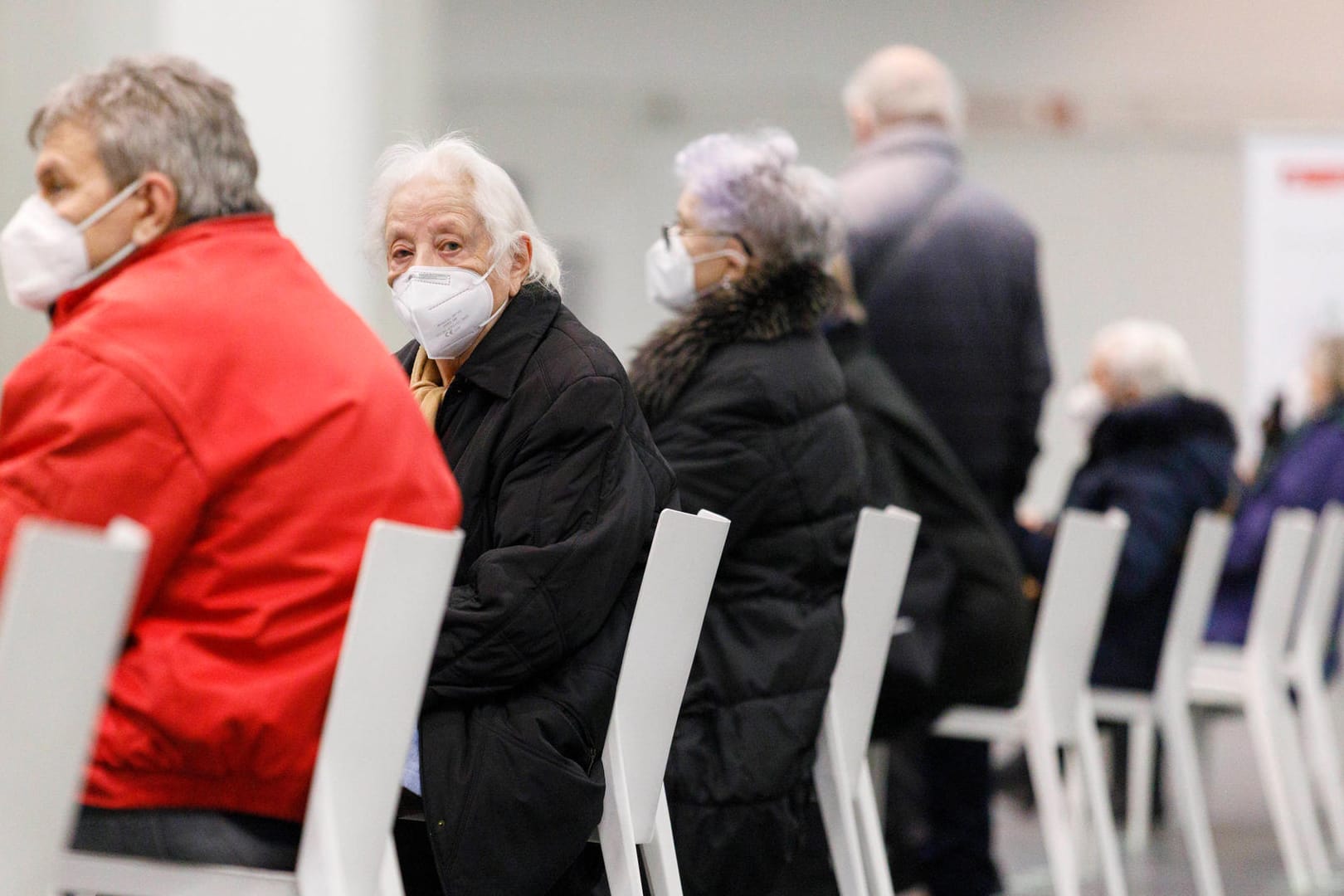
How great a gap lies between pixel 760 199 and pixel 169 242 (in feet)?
4.16

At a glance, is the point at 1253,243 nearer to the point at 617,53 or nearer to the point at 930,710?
the point at 617,53

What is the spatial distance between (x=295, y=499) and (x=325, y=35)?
2621mm

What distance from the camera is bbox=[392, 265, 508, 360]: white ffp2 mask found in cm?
221

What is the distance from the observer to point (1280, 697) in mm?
4707

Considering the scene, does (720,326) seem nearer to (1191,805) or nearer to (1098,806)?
(1098,806)

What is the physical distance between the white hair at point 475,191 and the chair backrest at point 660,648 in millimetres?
404

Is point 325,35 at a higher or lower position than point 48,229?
higher

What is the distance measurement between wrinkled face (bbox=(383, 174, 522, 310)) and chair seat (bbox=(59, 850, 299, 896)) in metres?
0.80

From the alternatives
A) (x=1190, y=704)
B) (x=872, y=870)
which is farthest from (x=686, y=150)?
(x=1190, y=704)

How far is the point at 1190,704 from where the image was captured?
5.21 m

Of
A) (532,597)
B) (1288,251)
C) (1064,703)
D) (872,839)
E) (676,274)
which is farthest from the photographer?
(1288,251)

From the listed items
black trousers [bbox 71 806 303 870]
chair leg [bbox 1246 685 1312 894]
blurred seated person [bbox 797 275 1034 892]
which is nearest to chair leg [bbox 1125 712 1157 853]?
chair leg [bbox 1246 685 1312 894]

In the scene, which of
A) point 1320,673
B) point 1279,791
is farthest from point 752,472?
point 1320,673

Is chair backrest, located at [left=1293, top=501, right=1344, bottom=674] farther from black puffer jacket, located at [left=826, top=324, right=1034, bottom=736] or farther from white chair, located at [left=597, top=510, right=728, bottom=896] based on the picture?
white chair, located at [left=597, top=510, right=728, bottom=896]
